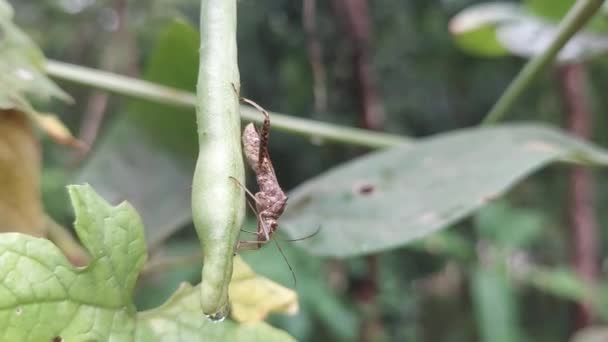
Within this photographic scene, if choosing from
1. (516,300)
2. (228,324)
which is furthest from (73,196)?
(516,300)

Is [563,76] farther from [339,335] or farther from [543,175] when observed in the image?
[339,335]

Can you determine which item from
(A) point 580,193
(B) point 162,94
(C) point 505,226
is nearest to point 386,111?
(C) point 505,226

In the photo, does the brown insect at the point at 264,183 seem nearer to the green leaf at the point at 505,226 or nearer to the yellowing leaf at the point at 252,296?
the yellowing leaf at the point at 252,296

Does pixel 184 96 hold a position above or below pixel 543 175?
above

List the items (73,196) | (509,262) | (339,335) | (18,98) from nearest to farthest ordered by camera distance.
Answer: (73,196)
(18,98)
(339,335)
(509,262)

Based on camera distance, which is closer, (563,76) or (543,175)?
(563,76)

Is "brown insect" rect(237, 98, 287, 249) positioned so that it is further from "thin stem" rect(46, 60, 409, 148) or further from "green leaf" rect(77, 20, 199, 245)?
"green leaf" rect(77, 20, 199, 245)

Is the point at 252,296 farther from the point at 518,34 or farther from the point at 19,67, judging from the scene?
the point at 518,34

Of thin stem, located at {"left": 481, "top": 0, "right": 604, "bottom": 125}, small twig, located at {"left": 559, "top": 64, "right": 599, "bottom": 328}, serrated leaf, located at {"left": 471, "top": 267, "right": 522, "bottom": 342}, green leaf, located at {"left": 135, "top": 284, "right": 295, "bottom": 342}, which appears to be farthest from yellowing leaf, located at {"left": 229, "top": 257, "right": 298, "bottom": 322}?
small twig, located at {"left": 559, "top": 64, "right": 599, "bottom": 328}
